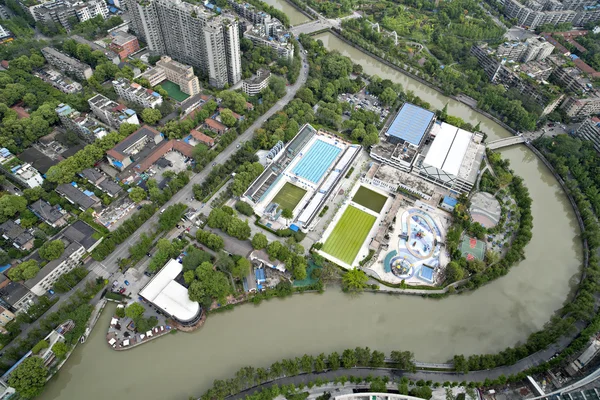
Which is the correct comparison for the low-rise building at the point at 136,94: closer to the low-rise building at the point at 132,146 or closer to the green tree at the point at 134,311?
the low-rise building at the point at 132,146

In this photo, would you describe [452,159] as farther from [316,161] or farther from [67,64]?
[67,64]

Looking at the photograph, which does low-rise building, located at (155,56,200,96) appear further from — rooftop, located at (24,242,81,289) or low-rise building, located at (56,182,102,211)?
rooftop, located at (24,242,81,289)

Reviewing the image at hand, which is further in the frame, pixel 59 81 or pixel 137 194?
pixel 59 81

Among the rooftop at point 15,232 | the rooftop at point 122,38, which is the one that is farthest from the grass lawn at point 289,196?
the rooftop at point 122,38

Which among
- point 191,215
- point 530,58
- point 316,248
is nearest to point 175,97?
point 191,215

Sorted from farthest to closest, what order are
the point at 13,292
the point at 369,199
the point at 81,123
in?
1. the point at 81,123
2. the point at 369,199
3. the point at 13,292

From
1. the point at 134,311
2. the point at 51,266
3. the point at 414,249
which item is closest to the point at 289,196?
the point at 414,249

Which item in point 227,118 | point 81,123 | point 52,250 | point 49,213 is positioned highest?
point 227,118
